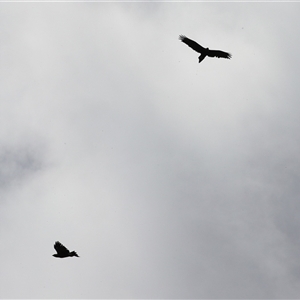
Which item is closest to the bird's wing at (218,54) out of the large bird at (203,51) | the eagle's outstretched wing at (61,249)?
the large bird at (203,51)

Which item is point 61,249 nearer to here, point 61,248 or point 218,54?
point 61,248

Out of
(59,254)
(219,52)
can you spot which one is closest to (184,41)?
(219,52)

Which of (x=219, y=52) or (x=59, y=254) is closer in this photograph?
(x=59, y=254)

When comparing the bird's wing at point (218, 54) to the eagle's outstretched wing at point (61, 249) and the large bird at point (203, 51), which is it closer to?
the large bird at point (203, 51)

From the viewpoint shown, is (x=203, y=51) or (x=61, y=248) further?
(x=203, y=51)

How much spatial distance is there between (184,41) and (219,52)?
3.93m

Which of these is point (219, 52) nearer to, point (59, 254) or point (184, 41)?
point (184, 41)

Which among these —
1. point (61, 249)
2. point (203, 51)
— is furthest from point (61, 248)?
point (203, 51)

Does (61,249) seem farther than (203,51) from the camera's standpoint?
No

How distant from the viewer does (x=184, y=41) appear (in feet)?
153

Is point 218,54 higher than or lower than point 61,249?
higher

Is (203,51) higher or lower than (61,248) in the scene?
higher

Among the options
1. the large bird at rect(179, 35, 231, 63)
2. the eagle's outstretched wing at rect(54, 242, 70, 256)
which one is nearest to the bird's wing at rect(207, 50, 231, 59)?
the large bird at rect(179, 35, 231, 63)

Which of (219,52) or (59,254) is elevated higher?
(219,52)
